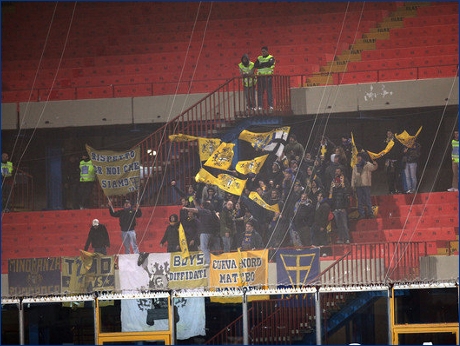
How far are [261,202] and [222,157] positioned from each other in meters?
0.66

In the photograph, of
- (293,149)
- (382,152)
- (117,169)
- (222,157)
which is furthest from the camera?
(117,169)

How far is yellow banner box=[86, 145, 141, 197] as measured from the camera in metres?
12.2

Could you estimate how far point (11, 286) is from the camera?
1205 centimetres

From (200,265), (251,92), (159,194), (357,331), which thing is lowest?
(357,331)

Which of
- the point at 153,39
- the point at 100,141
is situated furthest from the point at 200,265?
the point at 153,39

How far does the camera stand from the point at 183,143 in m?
12.1

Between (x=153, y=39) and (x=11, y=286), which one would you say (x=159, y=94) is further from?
(x=11, y=286)

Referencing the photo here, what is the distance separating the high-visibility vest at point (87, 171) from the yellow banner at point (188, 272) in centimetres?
130

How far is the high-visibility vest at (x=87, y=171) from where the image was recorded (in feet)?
40.0

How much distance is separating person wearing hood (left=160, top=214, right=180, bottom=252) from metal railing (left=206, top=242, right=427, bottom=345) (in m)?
1.04

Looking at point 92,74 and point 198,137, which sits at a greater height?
point 92,74

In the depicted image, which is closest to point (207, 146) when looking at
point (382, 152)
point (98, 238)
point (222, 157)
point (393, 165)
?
point (222, 157)

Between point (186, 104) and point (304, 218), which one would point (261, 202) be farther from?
point (186, 104)

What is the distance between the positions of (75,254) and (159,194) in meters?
1.14
